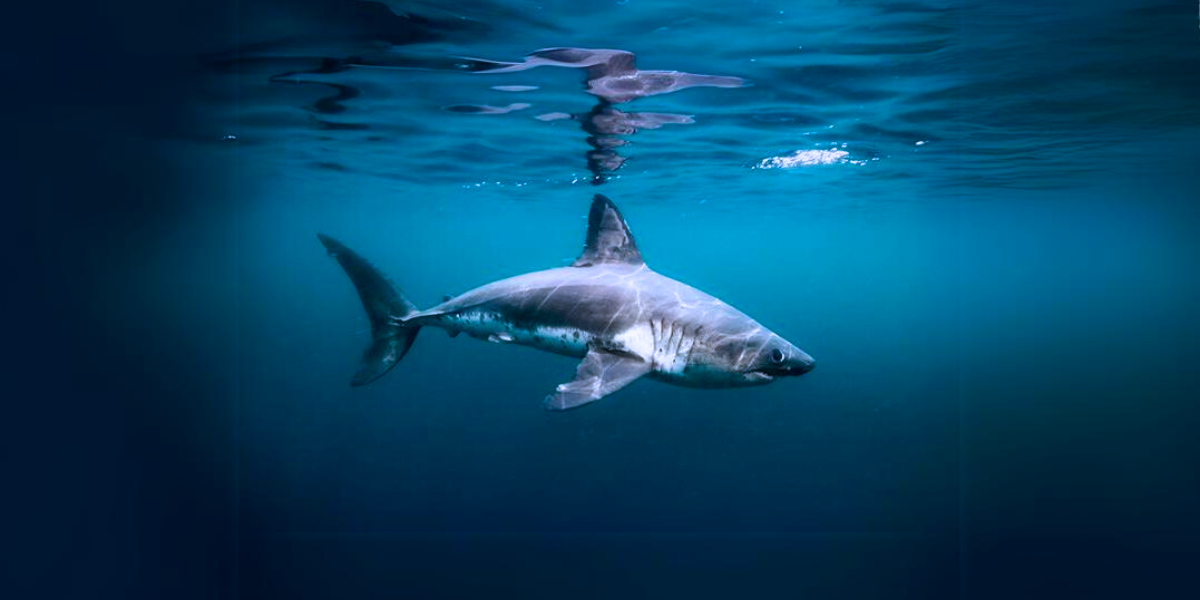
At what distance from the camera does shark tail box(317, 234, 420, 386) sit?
8195 mm

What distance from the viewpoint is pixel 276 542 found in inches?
502

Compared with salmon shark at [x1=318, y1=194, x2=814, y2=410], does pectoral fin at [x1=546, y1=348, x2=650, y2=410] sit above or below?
below

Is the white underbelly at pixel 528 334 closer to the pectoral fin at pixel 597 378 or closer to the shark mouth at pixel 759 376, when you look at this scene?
the pectoral fin at pixel 597 378

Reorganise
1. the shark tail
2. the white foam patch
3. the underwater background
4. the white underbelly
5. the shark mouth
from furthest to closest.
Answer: the white foam patch, the shark tail, the white underbelly, the shark mouth, the underwater background

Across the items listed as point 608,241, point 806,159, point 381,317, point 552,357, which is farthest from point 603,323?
point 552,357

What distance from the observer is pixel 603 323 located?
671 centimetres

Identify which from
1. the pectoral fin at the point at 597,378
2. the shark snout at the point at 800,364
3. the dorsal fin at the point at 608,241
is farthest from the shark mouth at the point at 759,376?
the dorsal fin at the point at 608,241

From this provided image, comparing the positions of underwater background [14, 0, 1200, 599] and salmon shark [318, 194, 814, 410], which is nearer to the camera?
underwater background [14, 0, 1200, 599]

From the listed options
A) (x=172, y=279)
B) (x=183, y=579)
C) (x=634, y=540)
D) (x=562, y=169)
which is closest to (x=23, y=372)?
(x=172, y=279)

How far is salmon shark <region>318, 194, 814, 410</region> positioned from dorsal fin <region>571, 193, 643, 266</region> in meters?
0.01

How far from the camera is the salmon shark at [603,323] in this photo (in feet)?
19.2

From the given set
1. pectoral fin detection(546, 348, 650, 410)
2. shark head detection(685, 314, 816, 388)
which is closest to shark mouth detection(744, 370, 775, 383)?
shark head detection(685, 314, 816, 388)

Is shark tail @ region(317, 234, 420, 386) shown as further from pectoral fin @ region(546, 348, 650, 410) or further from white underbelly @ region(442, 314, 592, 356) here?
pectoral fin @ region(546, 348, 650, 410)

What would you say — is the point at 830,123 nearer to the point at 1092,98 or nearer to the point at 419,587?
the point at 1092,98
